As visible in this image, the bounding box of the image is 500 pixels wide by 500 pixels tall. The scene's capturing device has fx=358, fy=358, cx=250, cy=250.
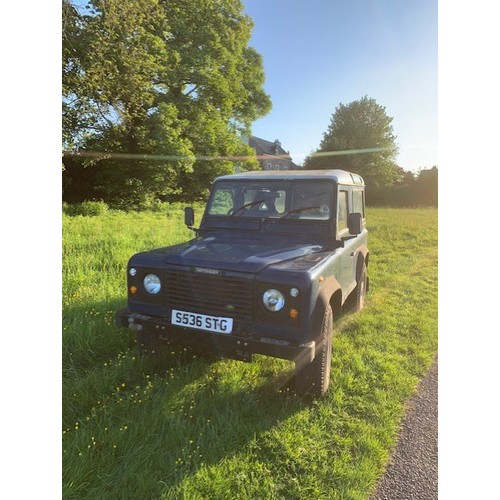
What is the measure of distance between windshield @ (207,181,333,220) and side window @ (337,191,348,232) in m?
0.06

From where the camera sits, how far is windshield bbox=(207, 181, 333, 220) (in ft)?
7.04

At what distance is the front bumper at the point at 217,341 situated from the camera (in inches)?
59.9

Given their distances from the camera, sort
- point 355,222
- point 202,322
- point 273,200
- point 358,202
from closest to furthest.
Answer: point 202,322 → point 355,222 → point 358,202 → point 273,200

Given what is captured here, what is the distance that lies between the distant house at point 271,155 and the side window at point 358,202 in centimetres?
40

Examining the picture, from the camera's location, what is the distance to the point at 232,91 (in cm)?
165

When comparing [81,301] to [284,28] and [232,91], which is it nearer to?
[232,91]

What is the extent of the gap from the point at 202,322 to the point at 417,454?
3.38 ft

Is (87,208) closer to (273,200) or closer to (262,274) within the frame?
(262,274)

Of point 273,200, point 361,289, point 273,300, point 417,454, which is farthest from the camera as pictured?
point 361,289

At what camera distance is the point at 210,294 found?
168 cm

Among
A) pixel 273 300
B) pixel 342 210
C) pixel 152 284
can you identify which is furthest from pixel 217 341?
pixel 342 210

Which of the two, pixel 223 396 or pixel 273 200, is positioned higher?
pixel 273 200
